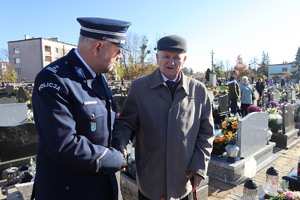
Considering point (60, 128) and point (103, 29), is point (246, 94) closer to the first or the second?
point (103, 29)

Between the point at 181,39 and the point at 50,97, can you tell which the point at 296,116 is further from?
the point at 50,97

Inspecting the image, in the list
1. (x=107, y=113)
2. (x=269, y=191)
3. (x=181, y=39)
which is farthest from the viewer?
(x=269, y=191)

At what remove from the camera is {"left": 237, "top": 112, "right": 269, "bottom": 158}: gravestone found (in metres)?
4.55

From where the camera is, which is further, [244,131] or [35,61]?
[35,61]

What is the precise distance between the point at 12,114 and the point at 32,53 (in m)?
56.9

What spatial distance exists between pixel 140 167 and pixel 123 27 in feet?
4.08

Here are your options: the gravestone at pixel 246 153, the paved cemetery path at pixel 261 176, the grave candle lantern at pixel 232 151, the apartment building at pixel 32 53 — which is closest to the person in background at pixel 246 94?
the paved cemetery path at pixel 261 176

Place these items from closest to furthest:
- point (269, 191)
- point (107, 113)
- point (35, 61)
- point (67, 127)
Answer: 1. point (67, 127)
2. point (107, 113)
3. point (269, 191)
4. point (35, 61)

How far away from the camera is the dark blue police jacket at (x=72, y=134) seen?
Answer: 4.19 ft

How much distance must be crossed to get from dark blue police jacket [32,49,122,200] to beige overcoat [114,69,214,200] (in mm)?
325

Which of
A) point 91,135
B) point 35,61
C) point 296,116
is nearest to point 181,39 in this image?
point 91,135

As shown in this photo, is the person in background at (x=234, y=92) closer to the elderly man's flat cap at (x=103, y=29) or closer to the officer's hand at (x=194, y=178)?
the officer's hand at (x=194, y=178)

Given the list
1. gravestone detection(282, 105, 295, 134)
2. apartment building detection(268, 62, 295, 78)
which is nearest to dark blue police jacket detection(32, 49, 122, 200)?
gravestone detection(282, 105, 295, 134)

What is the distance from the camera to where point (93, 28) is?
60.8 inches
